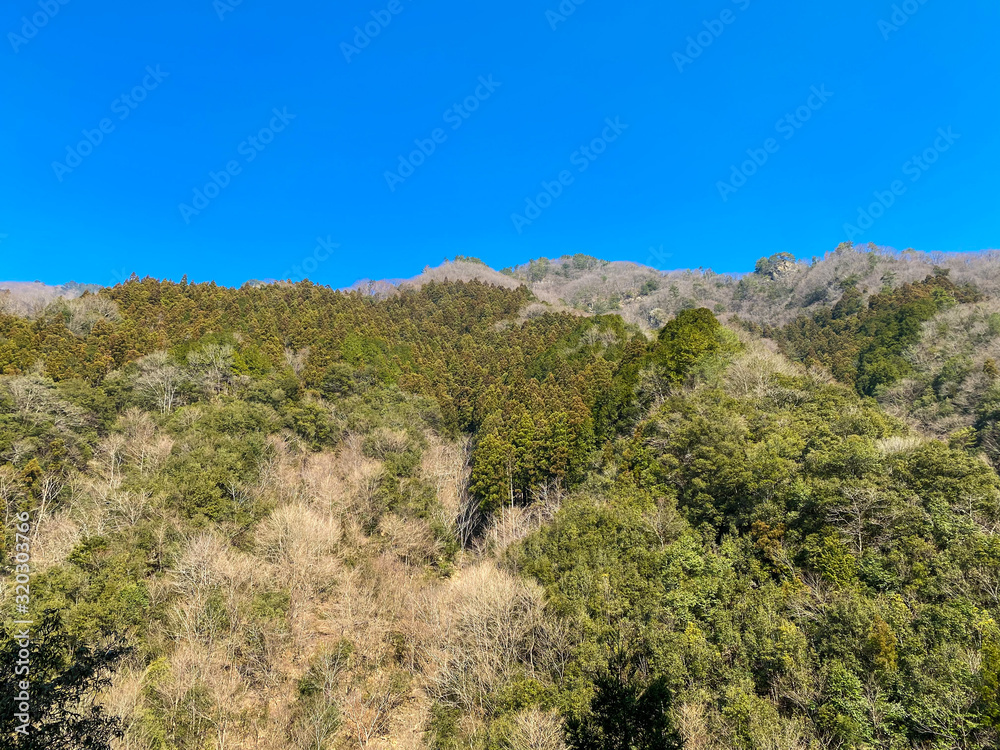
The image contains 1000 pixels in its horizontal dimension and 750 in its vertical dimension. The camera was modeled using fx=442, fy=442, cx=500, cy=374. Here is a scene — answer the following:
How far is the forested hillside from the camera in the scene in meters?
11.9

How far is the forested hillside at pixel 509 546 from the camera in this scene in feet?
39.1

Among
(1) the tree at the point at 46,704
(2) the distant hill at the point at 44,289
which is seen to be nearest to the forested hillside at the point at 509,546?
(1) the tree at the point at 46,704

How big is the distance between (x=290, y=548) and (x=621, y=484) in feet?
55.3

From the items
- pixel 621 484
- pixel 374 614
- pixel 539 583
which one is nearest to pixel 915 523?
pixel 621 484

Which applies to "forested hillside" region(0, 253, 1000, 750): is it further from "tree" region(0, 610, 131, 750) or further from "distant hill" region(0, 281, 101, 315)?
"distant hill" region(0, 281, 101, 315)

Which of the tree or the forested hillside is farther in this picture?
the forested hillside

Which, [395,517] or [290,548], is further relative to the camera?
[395,517]

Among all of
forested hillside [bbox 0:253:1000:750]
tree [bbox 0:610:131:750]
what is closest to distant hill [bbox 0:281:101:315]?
forested hillside [bbox 0:253:1000:750]

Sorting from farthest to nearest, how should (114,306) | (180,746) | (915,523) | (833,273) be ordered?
(833,273) < (114,306) < (915,523) < (180,746)

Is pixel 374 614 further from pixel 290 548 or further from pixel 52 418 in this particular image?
pixel 52 418

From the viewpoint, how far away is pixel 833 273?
3014 inches

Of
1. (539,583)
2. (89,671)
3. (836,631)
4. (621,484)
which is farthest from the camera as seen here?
(621,484)

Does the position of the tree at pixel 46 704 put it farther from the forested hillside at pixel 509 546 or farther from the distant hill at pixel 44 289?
the distant hill at pixel 44 289

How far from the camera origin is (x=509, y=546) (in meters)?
22.3
